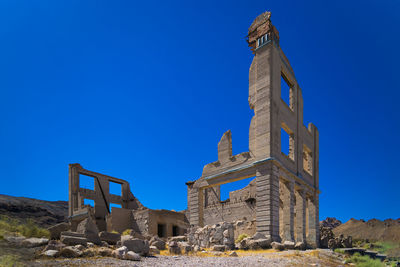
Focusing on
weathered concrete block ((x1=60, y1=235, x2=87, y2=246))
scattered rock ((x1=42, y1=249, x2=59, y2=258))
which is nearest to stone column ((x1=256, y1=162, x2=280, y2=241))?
weathered concrete block ((x1=60, y1=235, x2=87, y2=246))

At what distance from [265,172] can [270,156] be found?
90 centimetres

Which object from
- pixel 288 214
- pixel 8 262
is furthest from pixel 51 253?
pixel 288 214

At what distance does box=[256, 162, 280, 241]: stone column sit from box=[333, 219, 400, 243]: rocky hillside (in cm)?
2840

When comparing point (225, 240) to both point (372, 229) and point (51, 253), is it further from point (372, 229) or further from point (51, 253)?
point (372, 229)

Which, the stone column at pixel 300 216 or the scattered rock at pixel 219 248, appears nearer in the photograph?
the scattered rock at pixel 219 248

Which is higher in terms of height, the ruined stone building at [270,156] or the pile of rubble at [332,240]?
the ruined stone building at [270,156]

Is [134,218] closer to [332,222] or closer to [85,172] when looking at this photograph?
[85,172]

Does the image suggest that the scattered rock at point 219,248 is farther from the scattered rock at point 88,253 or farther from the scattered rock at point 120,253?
the scattered rock at point 88,253

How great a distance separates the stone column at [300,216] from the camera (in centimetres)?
2041

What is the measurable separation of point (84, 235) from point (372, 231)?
1746 inches

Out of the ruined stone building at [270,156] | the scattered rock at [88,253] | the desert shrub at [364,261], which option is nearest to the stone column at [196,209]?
the ruined stone building at [270,156]

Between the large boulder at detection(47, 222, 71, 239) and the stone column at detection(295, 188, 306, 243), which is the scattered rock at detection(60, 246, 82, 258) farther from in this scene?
the stone column at detection(295, 188, 306, 243)

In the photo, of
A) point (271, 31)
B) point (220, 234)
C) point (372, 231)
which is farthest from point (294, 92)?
point (372, 231)

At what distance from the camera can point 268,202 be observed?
52.2 feet
